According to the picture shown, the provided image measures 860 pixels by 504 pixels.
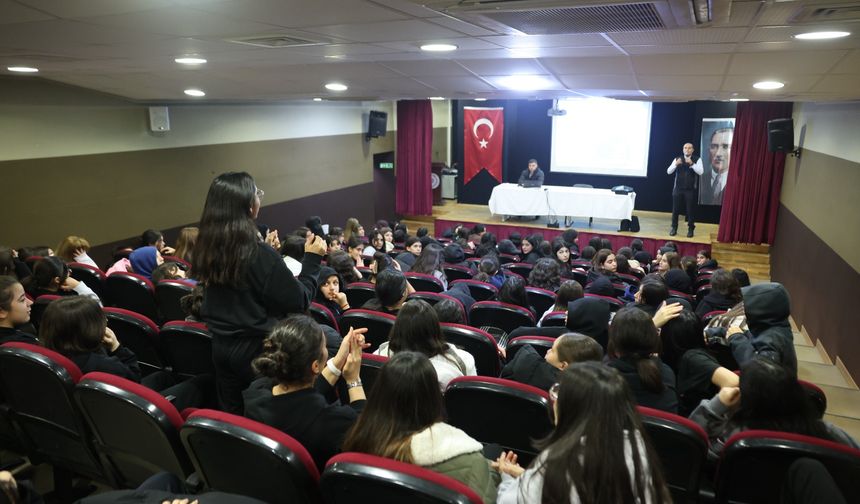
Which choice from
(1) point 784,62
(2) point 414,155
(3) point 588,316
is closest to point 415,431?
(3) point 588,316

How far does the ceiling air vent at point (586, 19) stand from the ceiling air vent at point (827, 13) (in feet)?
1.56

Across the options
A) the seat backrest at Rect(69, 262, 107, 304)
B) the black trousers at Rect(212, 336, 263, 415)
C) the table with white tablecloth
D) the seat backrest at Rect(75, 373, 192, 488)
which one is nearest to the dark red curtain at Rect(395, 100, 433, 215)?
the table with white tablecloth

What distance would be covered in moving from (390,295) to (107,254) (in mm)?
4980

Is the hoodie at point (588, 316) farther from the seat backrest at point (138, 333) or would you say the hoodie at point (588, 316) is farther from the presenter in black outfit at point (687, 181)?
the presenter in black outfit at point (687, 181)

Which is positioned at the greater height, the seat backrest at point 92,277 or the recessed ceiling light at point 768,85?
the recessed ceiling light at point 768,85

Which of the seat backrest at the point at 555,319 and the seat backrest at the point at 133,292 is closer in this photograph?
the seat backrest at the point at 555,319

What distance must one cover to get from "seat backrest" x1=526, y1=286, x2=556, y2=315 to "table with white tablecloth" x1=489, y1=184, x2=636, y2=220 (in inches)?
256

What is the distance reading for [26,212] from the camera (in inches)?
233

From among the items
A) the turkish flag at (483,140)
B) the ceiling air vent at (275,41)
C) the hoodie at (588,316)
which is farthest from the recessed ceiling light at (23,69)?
the turkish flag at (483,140)

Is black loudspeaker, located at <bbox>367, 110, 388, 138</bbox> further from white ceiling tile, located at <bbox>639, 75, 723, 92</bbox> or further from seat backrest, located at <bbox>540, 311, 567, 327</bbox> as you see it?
seat backrest, located at <bbox>540, 311, 567, 327</bbox>

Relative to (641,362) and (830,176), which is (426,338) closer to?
(641,362)

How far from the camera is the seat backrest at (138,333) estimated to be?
3.05 meters

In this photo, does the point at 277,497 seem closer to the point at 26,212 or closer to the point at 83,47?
the point at 83,47

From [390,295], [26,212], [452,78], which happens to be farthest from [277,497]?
[26,212]
